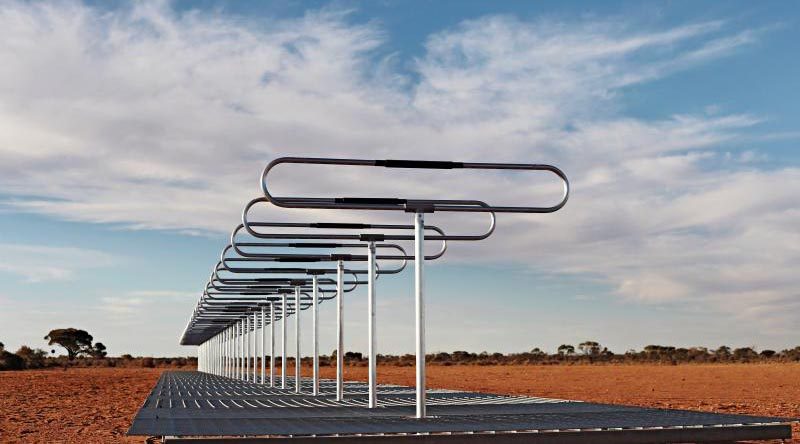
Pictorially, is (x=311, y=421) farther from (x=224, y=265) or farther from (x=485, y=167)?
(x=224, y=265)

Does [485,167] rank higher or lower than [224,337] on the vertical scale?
higher

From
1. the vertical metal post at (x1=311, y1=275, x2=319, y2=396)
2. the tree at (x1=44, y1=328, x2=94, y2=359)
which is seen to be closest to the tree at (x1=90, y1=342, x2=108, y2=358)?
the tree at (x1=44, y1=328, x2=94, y2=359)

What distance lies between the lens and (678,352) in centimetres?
8144

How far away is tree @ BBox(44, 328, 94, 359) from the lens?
104688 mm

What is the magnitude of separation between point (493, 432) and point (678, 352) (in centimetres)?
7732

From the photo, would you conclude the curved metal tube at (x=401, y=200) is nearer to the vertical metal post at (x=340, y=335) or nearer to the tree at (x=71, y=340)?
the vertical metal post at (x=340, y=335)

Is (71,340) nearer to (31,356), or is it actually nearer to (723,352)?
(31,356)

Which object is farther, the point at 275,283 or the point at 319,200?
the point at 275,283

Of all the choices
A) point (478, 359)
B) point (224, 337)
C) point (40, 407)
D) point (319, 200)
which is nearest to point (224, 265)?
point (319, 200)

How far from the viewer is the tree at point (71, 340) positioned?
343 feet

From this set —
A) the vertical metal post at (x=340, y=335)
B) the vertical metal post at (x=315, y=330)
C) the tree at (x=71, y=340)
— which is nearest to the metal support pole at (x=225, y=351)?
the vertical metal post at (x=315, y=330)

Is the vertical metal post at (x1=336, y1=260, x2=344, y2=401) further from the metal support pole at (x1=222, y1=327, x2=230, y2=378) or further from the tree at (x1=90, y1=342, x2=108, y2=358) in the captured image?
the tree at (x1=90, y1=342, x2=108, y2=358)

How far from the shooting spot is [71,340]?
10512cm

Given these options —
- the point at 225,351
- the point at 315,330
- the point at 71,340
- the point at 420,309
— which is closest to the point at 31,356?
the point at 71,340
